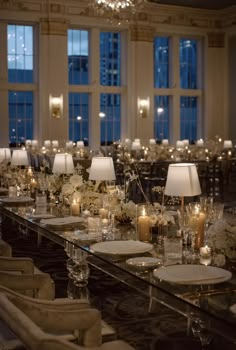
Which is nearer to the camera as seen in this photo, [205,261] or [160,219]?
[205,261]

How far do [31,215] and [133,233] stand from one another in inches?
51.5

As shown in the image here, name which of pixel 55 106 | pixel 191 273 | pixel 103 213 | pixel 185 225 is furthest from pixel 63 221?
pixel 55 106

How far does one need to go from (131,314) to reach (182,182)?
5.16 feet

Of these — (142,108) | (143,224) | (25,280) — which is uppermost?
(142,108)

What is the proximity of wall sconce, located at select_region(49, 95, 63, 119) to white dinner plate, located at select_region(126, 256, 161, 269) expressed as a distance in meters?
15.1

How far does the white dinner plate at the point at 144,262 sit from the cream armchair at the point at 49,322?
0.50 meters

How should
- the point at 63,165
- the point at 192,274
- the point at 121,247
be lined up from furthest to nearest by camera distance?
1. the point at 63,165
2. the point at 121,247
3. the point at 192,274

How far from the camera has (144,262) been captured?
3295mm

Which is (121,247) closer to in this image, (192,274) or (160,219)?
(160,219)

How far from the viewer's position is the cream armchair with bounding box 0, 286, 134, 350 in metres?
2.08

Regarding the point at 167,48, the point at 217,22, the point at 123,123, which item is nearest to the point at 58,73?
the point at 123,123

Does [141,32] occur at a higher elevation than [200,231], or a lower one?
higher

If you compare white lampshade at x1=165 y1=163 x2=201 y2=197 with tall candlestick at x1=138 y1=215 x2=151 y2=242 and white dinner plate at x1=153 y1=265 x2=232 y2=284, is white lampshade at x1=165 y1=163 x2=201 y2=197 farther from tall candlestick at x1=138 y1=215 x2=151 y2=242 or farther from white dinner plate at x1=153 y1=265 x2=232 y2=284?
white dinner plate at x1=153 y1=265 x2=232 y2=284

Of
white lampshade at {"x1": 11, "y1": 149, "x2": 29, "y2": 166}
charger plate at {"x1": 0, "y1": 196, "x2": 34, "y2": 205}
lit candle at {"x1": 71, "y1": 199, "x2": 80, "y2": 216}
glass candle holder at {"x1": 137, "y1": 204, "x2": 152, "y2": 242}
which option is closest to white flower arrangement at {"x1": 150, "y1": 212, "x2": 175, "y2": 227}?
glass candle holder at {"x1": 137, "y1": 204, "x2": 152, "y2": 242}
